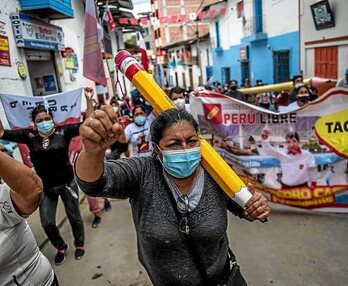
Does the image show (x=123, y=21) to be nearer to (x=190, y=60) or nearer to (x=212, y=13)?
(x=212, y=13)

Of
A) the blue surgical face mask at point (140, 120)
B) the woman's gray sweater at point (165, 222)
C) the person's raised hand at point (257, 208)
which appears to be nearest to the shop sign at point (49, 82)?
the blue surgical face mask at point (140, 120)

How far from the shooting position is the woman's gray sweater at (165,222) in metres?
1.60

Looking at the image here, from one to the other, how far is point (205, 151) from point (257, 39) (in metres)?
14.1

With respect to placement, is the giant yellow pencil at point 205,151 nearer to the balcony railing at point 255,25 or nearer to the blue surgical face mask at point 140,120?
the blue surgical face mask at point 140,120

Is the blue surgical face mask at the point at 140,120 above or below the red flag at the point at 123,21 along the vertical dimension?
below

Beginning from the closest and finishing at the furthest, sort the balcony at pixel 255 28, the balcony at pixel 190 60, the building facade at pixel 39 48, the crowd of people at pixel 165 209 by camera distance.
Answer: the crowd of people at pixel 165 209 < the building facade at pixel 39 48 < the balcony at pixel 255 28 < the balcony at pixel 190 60

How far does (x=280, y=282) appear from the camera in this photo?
294cm

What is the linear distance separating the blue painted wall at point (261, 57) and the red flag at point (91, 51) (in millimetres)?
10915

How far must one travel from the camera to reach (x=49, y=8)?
20.3ft

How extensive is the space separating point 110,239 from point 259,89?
4949 millimetres

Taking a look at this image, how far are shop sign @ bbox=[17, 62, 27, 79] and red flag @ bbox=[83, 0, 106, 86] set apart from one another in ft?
13.1

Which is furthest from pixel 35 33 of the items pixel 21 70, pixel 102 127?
pixel 102 127

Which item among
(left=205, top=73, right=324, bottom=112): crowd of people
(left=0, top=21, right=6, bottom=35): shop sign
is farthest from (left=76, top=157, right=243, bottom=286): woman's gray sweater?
(left=0, top=21, right=6, bottom=35): shop sign

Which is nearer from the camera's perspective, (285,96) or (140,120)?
(140,120)
